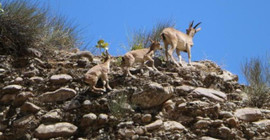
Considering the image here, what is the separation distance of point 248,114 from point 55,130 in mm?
4079

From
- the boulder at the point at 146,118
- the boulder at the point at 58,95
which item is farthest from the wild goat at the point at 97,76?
the boulder at the point at 146,118

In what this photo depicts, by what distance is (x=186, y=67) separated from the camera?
1057cm

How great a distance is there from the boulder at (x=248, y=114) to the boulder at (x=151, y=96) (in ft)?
5.24

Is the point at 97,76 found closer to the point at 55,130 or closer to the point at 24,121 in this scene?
the point at 55,130

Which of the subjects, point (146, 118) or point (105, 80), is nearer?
point (146, 118)

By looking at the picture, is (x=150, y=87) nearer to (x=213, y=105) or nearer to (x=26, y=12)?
(x=213, y=105)

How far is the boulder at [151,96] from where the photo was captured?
341 inches

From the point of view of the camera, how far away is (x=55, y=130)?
8094 millimetres

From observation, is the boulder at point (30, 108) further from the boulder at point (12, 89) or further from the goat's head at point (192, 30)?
the goat's head at point (192, 30)

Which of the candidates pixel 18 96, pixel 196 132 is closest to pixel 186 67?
pixel 196 132

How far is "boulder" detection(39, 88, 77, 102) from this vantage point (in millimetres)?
8922

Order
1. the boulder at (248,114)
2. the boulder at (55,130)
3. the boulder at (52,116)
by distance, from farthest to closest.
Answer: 1. the boulder at (248,114)
2. the boulder at (52,116)
3. the boulder at (55,130)

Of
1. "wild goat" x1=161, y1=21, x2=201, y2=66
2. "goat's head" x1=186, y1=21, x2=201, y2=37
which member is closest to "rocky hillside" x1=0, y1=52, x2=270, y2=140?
"wild goat" x1=161, y1=21, x2=201, y2=66

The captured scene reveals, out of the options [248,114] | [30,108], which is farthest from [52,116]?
[248,114]
